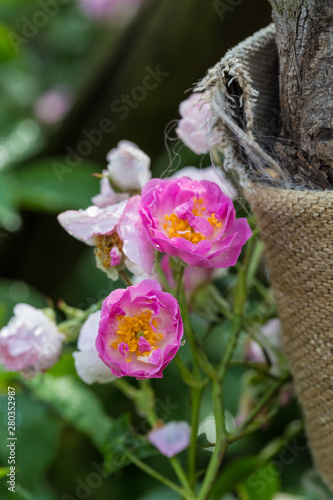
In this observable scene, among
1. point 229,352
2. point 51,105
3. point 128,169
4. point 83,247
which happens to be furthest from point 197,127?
point 51,105

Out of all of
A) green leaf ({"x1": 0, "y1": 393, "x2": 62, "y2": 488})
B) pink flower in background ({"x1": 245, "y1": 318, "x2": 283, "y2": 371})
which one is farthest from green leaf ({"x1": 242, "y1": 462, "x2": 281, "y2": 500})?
green leaf ({"x1": 0, "y1": 393, "x2": 62, "y2": 488})

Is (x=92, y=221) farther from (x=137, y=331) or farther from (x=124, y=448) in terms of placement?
(x=124, y=448)

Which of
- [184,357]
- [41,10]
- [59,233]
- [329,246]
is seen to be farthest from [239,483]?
[41,10]

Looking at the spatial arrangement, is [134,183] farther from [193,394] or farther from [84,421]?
[84,421]

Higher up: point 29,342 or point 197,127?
point 197,127

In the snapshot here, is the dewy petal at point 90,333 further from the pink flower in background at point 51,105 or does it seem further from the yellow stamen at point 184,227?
the pink flower in background at point 51,105
